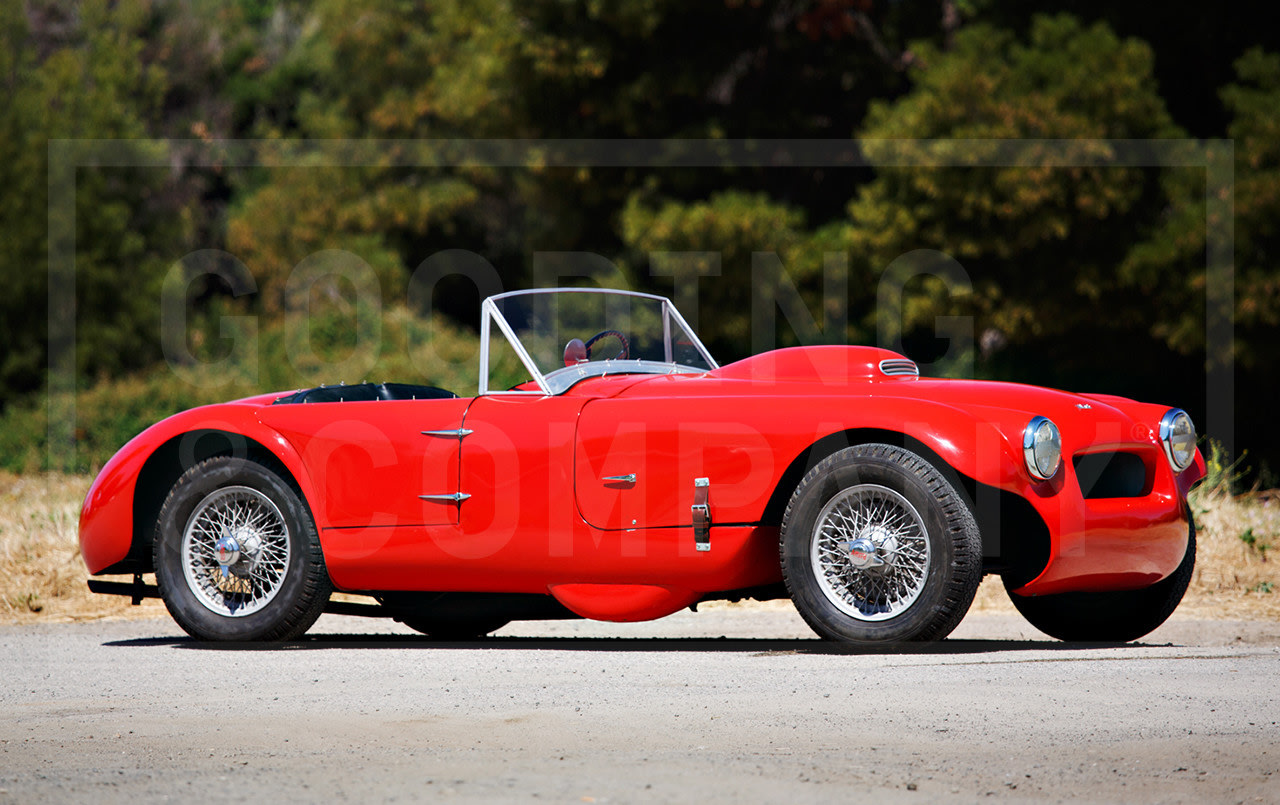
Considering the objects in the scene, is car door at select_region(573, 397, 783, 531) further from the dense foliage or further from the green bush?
the green bush

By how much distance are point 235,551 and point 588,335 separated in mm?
1993

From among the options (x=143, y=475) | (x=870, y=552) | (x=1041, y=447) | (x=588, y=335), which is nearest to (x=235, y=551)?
(x=143, y=475)

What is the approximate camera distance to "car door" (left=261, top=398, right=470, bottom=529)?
21.7 feet

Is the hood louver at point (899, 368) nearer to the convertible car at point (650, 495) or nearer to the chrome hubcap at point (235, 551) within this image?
the convertible car at point (650, 495)

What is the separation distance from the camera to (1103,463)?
6.20 metres

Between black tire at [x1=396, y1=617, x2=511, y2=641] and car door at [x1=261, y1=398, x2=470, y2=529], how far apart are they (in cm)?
121

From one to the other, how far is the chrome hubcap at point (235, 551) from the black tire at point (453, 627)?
3.37 feet

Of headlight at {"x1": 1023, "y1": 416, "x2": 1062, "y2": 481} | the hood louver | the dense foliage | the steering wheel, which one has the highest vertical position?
the dense foliage

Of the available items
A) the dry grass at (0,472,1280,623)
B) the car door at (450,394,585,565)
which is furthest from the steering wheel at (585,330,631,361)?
the dry grass at (0,472,1280,623)

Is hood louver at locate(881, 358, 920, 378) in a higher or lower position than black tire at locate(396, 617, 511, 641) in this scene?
higher

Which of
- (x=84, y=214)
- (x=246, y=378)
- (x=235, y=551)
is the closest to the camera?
(x=235, y=551)

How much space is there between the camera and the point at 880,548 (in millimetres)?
5781

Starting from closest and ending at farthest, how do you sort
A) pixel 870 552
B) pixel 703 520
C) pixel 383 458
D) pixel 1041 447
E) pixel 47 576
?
pixel 1041 447 < pixel 870 552 < pixel 703 520 < pixel 383 458 < pixel 47 576

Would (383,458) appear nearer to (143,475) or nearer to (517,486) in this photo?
(517,486)
